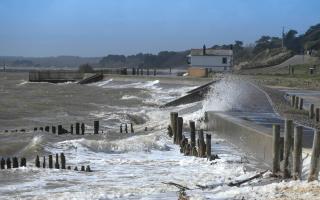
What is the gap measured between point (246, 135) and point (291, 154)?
495 cm

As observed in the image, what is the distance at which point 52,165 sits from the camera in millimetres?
16875

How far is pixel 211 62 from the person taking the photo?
97062mm

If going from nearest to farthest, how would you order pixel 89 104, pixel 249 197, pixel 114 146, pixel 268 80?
pixel 249 197, pixel 114 146, pixel 89 104, pixel 268 80

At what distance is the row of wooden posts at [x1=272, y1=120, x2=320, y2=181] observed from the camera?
11789 mm

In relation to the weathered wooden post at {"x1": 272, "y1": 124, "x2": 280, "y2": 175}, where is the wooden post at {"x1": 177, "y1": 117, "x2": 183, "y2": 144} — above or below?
below

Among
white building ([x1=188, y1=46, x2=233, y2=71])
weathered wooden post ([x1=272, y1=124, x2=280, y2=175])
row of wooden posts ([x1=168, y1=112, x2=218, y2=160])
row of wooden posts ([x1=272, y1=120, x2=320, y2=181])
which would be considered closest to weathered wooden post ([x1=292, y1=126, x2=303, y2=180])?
row of wooden posts ([x1=272, y1=120, x2=320, y2=181])

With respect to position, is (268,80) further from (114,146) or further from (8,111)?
(114,146)

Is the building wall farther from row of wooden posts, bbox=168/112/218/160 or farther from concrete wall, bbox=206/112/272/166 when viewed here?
row of wooden posts, bbox=168/112/218/160

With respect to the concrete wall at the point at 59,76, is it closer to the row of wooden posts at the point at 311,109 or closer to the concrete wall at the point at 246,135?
the row of wooden posts at the point at 311,109

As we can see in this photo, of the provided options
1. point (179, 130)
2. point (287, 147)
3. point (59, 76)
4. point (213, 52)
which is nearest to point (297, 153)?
point (287, 147)

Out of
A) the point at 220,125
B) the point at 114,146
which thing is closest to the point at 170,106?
the point at 220,125

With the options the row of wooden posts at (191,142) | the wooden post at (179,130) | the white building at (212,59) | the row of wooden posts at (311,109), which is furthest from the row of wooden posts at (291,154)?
the white building at (212,59)

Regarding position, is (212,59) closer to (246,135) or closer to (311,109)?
(311,109)

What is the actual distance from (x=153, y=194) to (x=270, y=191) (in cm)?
255
